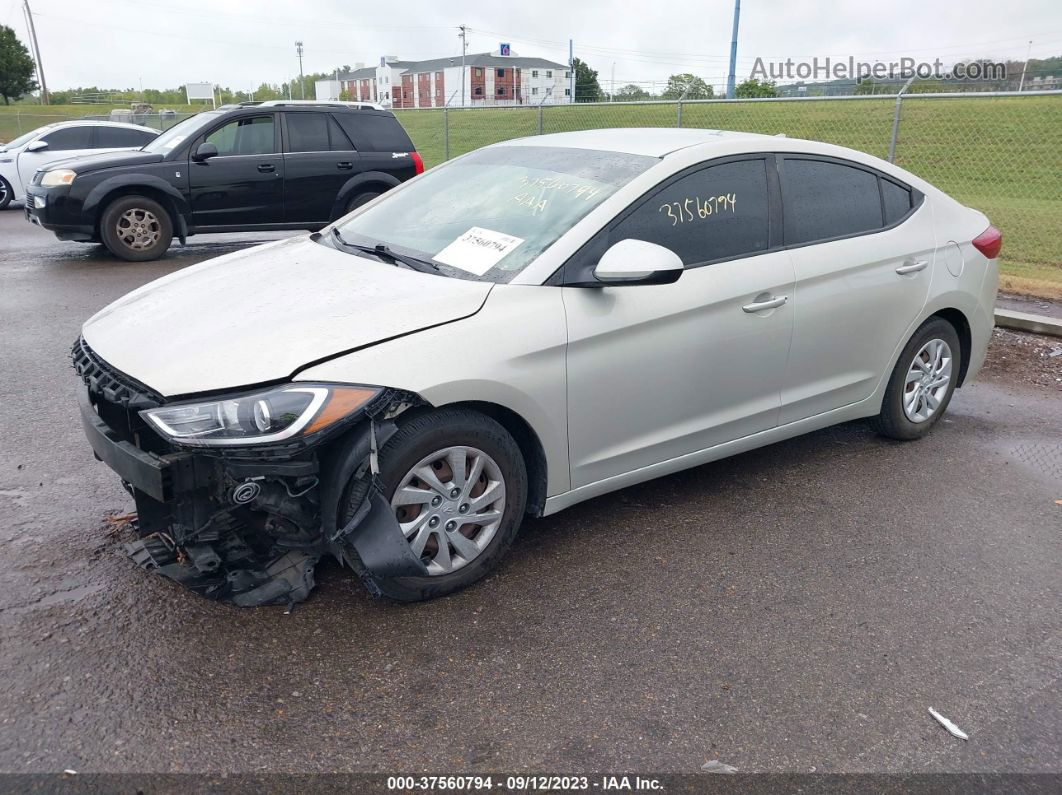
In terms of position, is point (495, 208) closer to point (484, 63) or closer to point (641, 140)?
point (641, 140)

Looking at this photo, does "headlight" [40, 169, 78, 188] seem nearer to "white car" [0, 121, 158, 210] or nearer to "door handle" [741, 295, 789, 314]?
"white car" [0, 121, 158, 210]

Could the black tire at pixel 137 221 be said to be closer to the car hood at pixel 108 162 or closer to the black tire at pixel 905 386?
the car hood at pixel 108 162

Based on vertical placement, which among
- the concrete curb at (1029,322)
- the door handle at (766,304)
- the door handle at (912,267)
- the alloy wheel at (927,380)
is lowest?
the concrete curb at (1029,322)

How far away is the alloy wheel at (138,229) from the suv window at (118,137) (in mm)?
5707

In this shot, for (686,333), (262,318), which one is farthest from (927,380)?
(262,318)

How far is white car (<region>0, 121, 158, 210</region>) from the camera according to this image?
50.7 feet

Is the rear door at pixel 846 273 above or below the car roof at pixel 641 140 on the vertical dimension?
below

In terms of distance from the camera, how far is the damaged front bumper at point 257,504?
3.04m

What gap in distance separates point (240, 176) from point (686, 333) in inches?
329

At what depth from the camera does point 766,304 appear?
418 centimetres

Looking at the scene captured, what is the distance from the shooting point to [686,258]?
159 inches

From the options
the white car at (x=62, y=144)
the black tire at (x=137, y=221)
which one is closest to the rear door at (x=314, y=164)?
the black tire at (x=137, y=221)

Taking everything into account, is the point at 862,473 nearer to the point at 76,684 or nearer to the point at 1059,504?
the point at 1059,504

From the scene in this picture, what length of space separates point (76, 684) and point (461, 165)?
301 centimetres
